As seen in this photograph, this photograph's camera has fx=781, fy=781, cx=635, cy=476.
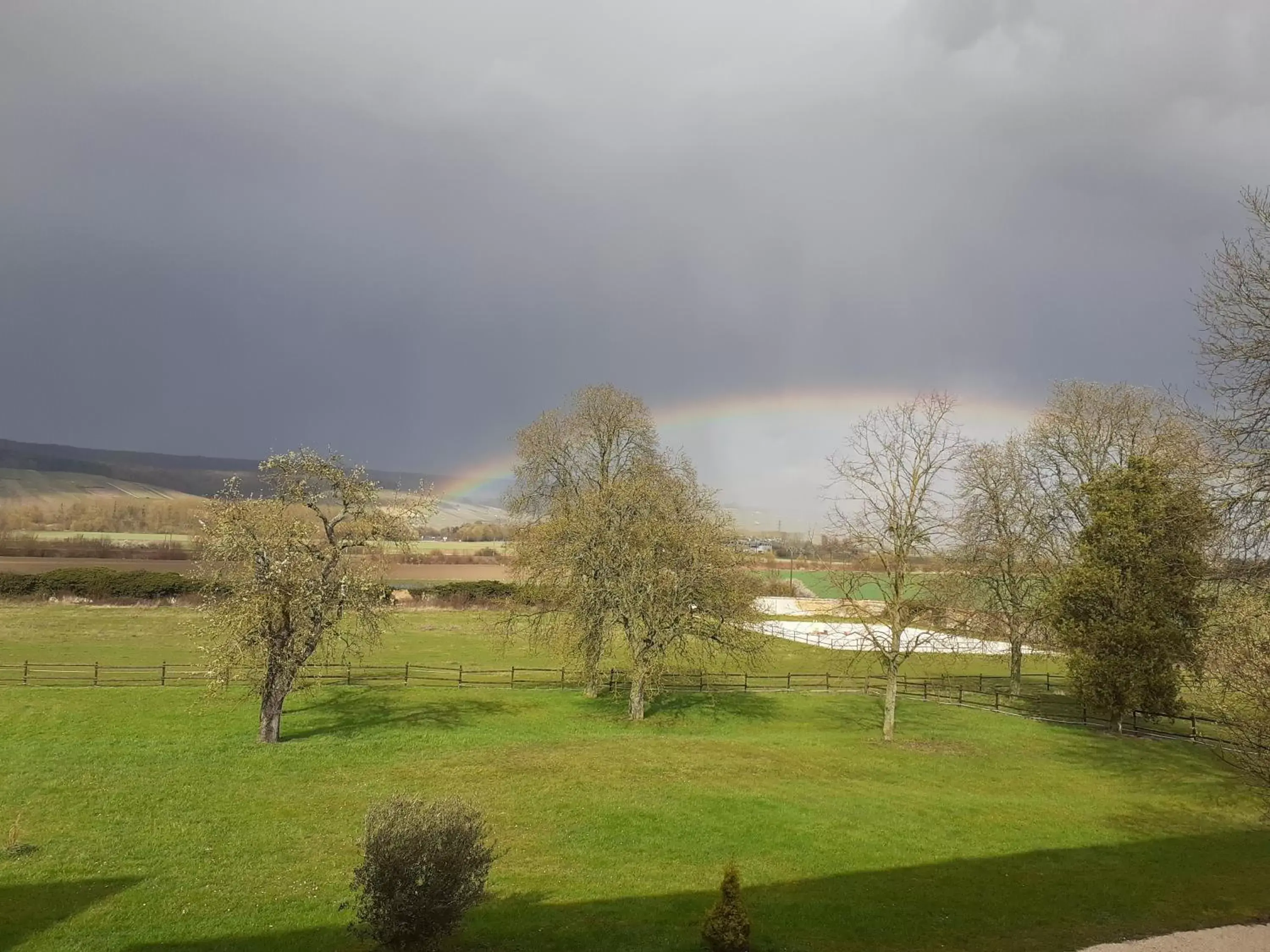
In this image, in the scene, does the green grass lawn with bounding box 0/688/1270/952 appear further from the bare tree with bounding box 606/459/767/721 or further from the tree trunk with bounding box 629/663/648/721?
the bare tree with bounding box 606/459/767/721

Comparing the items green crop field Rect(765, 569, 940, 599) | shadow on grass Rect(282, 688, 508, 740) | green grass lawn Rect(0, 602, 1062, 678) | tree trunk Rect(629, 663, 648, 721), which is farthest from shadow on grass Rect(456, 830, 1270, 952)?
green crop field Rect(765, 569, 940, 599)

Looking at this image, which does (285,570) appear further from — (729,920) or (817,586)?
(817,586)

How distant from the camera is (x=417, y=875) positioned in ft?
29.7

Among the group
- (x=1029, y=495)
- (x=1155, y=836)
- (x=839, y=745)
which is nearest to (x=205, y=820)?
(x=839, y=745)

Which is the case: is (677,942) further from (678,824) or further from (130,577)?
(130,577)

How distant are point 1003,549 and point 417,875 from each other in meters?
34.6

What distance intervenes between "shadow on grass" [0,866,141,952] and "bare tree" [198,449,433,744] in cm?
994

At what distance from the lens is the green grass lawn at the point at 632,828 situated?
Answer: 1175cm

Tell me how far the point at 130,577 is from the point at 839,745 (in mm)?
60729

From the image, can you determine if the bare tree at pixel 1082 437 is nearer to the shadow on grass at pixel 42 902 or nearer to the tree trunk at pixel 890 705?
the tree trunk at pixel 890 705

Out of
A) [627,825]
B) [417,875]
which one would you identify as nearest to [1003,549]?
[627,825]

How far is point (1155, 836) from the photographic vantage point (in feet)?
56.2

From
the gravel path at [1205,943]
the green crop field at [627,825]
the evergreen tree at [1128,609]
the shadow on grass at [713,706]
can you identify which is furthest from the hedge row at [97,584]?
the gravel path at [1205,943]

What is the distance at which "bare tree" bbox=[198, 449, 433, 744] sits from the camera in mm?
22734
